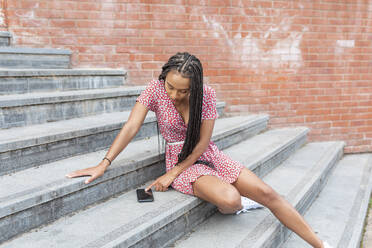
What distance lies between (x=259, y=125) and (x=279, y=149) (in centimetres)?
68

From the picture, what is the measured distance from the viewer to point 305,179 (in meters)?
3.39

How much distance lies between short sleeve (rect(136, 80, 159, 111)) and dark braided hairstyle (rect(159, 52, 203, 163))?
3.3 inches

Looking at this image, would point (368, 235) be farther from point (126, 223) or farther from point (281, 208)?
point (126, 223)

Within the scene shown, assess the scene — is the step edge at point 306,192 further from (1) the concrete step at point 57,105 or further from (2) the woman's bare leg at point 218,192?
(1) the concrete step at point 57,105

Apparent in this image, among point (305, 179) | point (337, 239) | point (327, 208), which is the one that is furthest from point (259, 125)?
point (337, 239)

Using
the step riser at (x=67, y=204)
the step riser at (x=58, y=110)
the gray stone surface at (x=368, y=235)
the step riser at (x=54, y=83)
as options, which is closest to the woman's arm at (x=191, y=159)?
the step riser at (x=67, y=204)

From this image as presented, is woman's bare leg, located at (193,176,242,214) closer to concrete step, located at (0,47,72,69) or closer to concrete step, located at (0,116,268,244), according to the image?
concrete step, located at (0,116,268,244)

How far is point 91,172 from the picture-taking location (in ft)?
7.38

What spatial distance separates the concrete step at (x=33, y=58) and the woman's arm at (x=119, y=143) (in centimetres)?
175

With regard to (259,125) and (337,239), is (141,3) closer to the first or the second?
(259,125)

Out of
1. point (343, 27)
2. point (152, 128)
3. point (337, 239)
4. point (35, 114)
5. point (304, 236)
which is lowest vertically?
point (337, 239)

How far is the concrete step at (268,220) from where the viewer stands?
2271 mm

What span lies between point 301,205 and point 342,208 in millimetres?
550

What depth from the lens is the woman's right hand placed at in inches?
87.0
